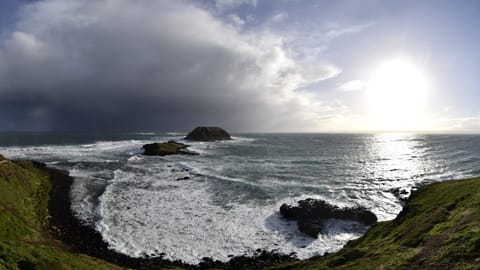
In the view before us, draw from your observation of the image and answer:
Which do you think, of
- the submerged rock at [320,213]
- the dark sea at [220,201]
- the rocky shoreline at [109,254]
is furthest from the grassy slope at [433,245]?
the submerged rock at [320,213]

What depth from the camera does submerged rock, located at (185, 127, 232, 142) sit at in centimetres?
17385

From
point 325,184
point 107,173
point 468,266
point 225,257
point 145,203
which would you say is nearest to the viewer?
point 468,266

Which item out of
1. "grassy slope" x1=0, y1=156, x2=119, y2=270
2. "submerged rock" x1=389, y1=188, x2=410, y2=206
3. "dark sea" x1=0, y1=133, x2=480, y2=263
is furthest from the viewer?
"submerged rock" x1=389, y1=188, x2=410, y2=206

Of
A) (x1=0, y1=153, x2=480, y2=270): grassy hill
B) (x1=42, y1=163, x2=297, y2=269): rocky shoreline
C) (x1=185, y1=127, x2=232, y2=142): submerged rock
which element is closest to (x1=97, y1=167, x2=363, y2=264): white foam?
(x1=42, y1=163, x2=297, y2=269): rocky shoreline

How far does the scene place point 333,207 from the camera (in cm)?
3266

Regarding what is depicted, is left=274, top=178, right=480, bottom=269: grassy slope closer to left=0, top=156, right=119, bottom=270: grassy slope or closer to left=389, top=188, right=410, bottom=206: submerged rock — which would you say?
left=0, top=156, right=119, bottom=270: grassy slope

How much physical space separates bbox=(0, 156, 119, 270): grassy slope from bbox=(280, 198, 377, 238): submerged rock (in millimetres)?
18974

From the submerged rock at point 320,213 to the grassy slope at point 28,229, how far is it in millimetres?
18974

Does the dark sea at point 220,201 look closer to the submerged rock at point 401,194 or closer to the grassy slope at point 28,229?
the submerged rock at point 401,194

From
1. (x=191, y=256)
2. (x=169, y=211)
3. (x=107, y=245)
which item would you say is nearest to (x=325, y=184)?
(x=169, y=211)

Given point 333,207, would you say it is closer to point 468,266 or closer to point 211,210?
point 211,210

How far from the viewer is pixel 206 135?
177000 millimetres

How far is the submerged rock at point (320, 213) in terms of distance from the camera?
30805 millimetres

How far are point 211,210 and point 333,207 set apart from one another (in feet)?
47.5
